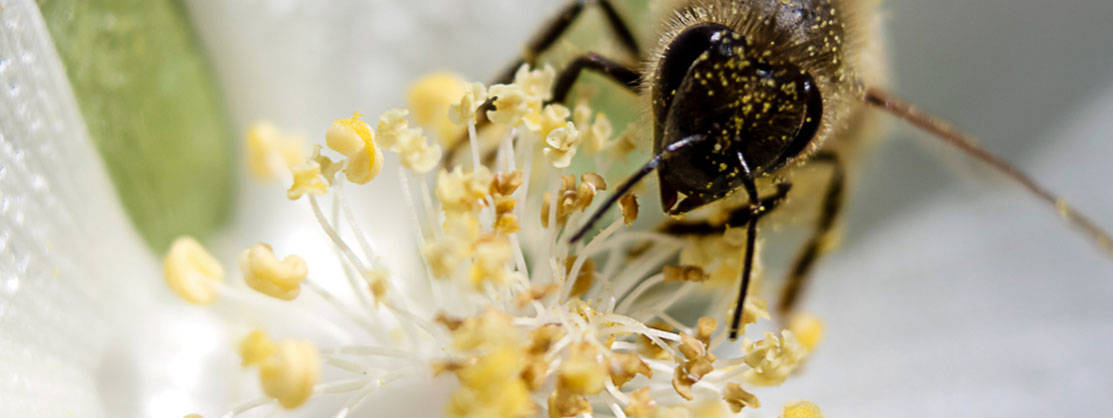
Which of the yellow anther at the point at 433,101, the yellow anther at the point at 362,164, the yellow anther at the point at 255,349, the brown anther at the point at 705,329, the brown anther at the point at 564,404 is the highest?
the yellow anther at the point at 433,101

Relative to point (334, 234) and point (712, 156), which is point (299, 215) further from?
point (712, 156)

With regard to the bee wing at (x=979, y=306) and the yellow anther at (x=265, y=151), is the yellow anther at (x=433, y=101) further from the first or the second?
the bee wing at (x=979, y=306)

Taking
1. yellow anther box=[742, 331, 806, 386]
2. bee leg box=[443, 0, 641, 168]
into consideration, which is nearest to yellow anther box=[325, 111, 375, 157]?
bee leg box=[443, 0, 641, 168]

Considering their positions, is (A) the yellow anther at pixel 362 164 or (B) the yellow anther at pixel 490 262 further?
(A) the yellow anther at pixel 362 164

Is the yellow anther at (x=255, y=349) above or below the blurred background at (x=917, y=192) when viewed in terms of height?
below

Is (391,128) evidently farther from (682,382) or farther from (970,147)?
(970,147)

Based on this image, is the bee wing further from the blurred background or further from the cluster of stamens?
the cluster of stamens

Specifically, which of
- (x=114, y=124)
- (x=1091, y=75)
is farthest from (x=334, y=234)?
(x=1091, y=75)

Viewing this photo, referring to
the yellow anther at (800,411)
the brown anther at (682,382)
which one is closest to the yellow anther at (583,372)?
the brown anther at (682,382)

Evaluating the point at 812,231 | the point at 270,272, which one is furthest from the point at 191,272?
the point at 812,231
